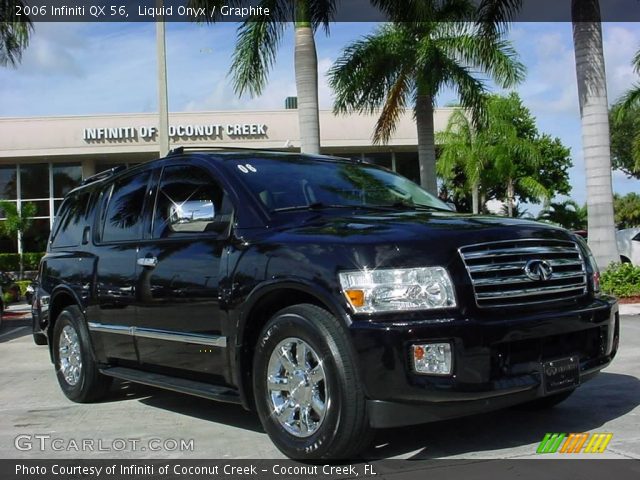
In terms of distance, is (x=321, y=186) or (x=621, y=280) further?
(x=621, y=280)

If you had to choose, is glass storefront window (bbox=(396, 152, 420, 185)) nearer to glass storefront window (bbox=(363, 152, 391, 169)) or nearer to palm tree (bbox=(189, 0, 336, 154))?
glass storefront window (bbox=(363, 152, 391, 169))

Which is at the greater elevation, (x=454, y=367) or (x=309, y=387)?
(x=454, y=367)

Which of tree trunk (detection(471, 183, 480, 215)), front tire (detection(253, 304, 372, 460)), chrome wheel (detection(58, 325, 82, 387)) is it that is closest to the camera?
front tire (detection(253, 304, 372, 460))

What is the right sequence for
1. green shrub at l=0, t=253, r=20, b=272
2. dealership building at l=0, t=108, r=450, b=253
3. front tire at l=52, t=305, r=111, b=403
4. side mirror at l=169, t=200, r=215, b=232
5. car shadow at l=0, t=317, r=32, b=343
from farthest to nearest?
dealership building at l=0, t=108, r=450, b=253, green shrub at l=0, t=253, r=20, b=272, car shadow at l=0, t=317, r=32, b=343, front tire at l=52, t=305, r=111, b=403, side mirror at l=169, t=200, r=215, b=232

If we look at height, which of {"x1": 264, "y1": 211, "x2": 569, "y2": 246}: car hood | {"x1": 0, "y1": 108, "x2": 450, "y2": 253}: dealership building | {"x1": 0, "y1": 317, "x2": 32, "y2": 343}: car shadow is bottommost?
{"x1": 0, "y1": 317, "x2": 32, "y2": 343}: car shadow

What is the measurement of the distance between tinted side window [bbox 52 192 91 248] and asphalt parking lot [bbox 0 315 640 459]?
151cm

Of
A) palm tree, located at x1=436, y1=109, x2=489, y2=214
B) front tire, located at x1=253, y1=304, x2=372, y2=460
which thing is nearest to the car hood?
front tire, located at x1=253, y1=304, x2=372, y2=460

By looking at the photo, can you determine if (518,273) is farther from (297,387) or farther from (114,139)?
(114,139)

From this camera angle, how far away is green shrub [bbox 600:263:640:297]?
1416 cm

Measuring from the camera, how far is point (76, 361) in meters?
6.71

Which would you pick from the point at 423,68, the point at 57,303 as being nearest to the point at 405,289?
the point at 57,303

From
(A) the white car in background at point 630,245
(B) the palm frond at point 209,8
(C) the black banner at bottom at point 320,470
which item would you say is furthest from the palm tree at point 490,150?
(C) the black banner at bottom at point 320,470

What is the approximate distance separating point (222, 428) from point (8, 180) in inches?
1145

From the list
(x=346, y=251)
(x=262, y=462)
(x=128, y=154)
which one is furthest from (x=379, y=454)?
(x=128, y=154)
